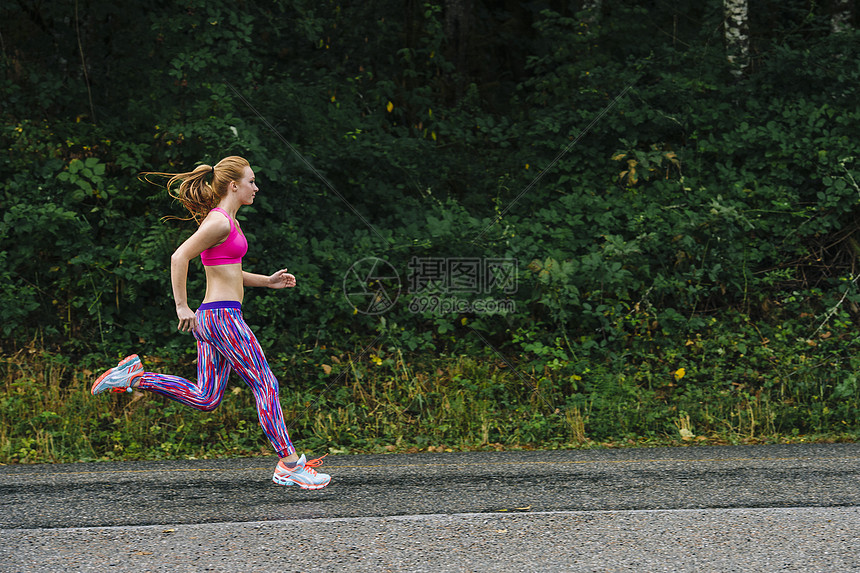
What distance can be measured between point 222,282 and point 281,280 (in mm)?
465

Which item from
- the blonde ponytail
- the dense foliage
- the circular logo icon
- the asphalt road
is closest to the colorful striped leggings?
the asphalt road

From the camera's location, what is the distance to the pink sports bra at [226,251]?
17.8ft

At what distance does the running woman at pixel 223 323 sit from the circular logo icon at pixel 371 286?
3.94 metres

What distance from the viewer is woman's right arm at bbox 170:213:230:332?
17.3 ft

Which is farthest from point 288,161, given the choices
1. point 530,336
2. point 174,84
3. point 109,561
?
point 109,561

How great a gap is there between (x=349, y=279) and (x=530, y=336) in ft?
6.75

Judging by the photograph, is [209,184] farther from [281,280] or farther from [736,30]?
[736,30]

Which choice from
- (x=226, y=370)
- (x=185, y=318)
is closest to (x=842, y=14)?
(x=226, y=370)

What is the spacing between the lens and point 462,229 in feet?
33.3

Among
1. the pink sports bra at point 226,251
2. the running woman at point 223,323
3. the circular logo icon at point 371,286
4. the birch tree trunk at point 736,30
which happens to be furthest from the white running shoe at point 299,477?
the birch tree trunk at point 736,30

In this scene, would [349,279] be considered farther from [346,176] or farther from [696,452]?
[696,452]

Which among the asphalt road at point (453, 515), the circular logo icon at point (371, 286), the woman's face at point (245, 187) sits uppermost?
the woman's face at point (245, 187)

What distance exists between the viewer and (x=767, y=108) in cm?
1112

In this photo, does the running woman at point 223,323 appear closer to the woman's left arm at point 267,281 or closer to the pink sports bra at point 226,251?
the pink sports bra at point 226,251
